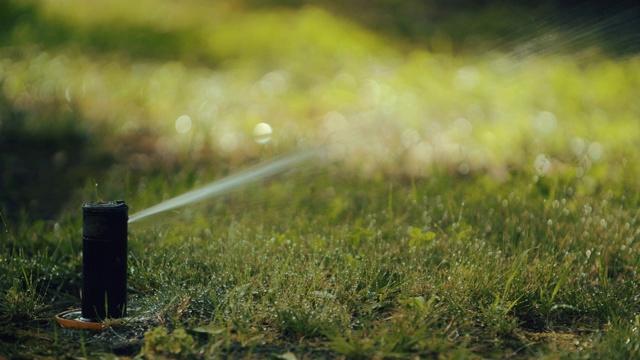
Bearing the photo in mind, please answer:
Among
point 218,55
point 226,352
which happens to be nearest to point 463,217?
point 226,352

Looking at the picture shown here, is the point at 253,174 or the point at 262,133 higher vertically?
the point at 262,133

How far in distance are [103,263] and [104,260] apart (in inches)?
0.5

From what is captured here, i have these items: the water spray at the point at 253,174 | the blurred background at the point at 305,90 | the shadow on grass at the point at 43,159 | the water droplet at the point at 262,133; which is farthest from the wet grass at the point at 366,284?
the water droplet at the point at 262,133

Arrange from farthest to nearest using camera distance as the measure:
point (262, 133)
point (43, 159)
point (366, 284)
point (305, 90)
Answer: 1. point (305, 90)
2. point (262, 133)
3. point (43, 159)
4. point (366, 284)

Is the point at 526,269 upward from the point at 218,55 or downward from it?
downward

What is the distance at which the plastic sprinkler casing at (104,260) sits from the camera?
9.59 ft

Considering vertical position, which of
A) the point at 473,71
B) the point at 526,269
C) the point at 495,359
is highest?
Result: the point at 473,71

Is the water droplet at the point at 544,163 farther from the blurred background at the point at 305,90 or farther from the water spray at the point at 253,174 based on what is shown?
the water spray at the point at 253,174

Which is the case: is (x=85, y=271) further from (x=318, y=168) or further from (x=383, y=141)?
(x=383, y=141)

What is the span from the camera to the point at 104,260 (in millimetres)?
2957

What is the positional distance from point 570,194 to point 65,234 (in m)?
2.58

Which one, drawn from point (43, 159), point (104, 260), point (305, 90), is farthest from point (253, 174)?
point (305, 90)

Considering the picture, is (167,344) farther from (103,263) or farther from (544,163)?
(544,163)

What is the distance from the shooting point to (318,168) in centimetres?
536
